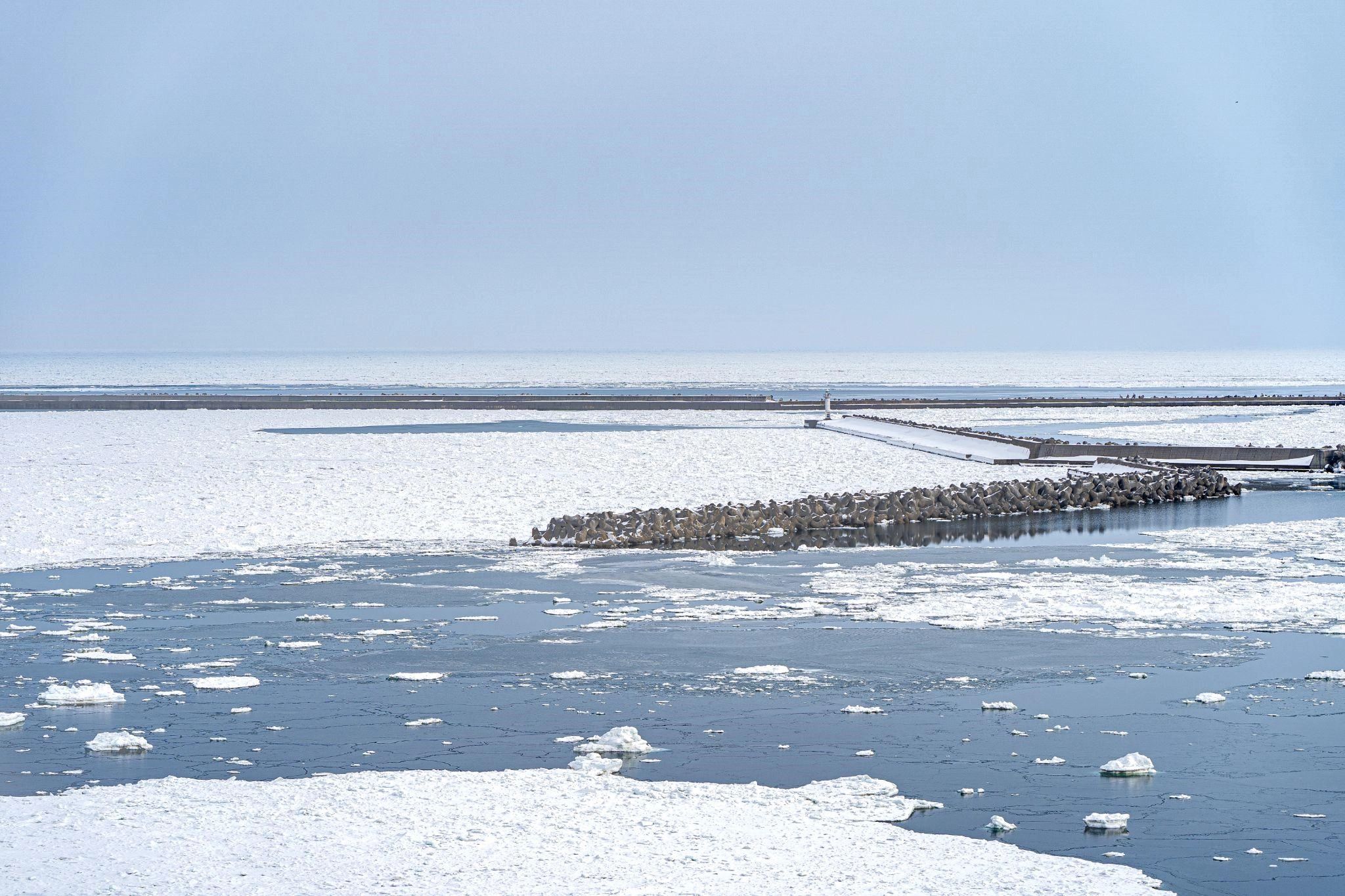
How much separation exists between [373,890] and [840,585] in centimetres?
904

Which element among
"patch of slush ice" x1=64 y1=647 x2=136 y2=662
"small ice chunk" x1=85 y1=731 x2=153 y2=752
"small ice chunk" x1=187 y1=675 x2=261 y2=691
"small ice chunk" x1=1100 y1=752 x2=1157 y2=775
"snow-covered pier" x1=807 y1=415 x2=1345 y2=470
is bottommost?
"patch of slush ice" x1=64 y1=647 x2=136 y2=662

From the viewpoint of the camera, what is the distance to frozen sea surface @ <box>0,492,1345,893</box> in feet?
23.9

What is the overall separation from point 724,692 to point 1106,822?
3.31 m

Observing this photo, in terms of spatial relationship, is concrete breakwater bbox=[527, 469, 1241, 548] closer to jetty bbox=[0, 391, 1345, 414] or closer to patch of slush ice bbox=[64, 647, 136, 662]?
patch of slush ice bbox=[64, 647, 136, 662]

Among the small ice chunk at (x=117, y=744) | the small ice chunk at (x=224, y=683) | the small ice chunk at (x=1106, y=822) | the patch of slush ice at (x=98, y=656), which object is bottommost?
the patch of slush ice at (x=98, y=656)

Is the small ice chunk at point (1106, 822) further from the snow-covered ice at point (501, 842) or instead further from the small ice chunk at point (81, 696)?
the small ice chunk at point (81, 696)

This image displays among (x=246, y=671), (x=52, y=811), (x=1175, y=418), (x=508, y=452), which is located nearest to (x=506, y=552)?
(x=246, y=671)

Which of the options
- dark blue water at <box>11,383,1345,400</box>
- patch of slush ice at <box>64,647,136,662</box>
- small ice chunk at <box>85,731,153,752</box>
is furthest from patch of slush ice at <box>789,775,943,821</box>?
dark blue water at <box>11,383,1345,400</box>

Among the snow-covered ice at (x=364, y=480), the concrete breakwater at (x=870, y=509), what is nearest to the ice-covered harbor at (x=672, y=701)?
the snow-covered ice at (x=364, y=480)

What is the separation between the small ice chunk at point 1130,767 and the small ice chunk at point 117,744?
5.31 meters

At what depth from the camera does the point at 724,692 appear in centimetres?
959

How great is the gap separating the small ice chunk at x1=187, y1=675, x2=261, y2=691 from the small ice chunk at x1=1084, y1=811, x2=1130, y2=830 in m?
5.65

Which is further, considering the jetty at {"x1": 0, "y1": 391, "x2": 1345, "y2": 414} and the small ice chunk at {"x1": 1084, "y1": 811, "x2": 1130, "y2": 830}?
the jetty at {"x1": 0, "y1": 391, "x2": 1345, "y2": 414}

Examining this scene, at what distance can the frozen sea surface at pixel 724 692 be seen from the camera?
7.27 meters
